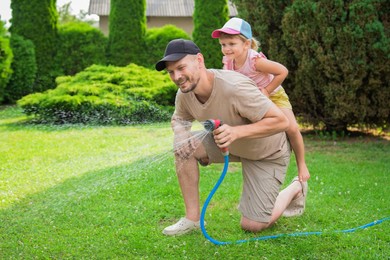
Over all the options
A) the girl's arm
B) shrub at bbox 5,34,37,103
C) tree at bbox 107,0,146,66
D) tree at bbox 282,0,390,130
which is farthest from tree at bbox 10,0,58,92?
the girl's arm

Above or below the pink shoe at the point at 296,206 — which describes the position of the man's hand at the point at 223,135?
above

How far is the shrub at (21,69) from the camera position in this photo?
42.4 feet

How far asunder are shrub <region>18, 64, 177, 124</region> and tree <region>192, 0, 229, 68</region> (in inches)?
106

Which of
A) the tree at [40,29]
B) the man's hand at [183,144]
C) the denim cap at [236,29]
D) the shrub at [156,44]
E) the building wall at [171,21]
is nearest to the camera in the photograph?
the man's hand at [183,144]

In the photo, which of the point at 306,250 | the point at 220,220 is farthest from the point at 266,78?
the point at 306,250

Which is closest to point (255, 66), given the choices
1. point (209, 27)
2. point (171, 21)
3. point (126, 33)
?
point (209, 27)

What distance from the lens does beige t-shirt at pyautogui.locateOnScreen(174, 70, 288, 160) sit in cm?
367

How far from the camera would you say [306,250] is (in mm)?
3814

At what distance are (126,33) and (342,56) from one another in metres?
7.61

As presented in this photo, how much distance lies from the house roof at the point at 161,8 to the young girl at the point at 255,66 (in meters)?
18.9

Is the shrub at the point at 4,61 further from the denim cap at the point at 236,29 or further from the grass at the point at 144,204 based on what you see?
the denim cap at the point at 236,29

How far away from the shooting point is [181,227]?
4.14 m

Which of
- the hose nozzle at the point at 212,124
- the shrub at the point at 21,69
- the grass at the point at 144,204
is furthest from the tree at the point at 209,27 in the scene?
the hose nozzle at the point at 212,124

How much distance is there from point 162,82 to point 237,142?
25.8ft
